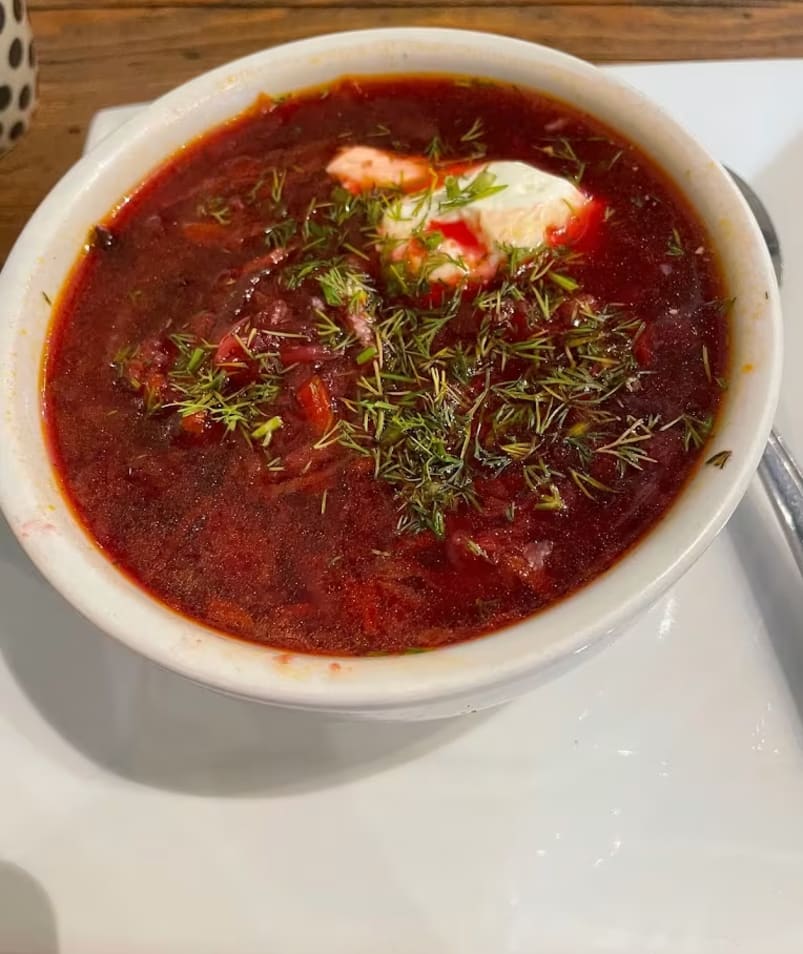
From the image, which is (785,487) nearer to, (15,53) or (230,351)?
(230,351)

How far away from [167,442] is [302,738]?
51cm

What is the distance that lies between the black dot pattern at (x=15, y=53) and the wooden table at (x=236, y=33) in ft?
1.18

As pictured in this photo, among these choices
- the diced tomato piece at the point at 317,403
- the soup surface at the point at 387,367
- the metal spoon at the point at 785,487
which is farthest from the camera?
the metal spoon at the point at 785,487

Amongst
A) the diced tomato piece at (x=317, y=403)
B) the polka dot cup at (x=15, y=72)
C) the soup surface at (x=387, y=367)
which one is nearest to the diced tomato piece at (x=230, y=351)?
the soup surface at (x=387, y=367)

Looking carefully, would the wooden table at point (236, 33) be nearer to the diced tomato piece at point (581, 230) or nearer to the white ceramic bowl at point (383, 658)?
the white ceramic bowl at point (383, 658)

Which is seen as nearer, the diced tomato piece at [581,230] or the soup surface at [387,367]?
the soup surface at [387,367]

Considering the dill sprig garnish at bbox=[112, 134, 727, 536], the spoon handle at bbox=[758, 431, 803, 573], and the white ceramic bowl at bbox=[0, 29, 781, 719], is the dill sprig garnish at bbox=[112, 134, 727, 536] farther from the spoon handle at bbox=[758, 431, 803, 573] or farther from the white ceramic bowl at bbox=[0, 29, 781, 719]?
the spoon handle at bbox=[758, 431, 803, 573]

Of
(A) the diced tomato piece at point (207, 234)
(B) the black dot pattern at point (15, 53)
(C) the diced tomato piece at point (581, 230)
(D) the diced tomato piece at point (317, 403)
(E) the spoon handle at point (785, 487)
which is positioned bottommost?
(E) the spoon handle at point (785, 487)

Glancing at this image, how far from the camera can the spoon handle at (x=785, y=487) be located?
57.5 inches

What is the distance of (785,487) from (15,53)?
1824 mm

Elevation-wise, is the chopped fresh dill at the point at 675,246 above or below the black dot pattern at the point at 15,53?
above

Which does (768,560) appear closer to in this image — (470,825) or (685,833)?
(685,833)

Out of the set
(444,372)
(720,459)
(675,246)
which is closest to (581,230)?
(675,246)

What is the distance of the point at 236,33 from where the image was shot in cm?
251
